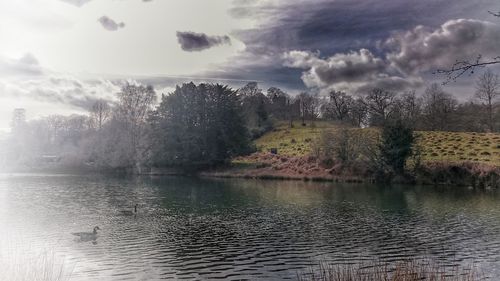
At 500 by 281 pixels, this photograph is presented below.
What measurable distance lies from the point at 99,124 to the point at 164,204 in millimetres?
77271

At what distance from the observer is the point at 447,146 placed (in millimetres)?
75500

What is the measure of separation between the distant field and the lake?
17.7 metres

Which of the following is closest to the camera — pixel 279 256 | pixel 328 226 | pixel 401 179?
pixel 279 256

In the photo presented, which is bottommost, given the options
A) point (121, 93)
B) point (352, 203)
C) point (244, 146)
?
point (352, 203)

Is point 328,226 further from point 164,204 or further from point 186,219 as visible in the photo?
point 164,204

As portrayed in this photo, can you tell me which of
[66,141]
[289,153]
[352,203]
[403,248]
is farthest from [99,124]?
[403,248]

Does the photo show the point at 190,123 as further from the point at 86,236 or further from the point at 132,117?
the point at 86,236

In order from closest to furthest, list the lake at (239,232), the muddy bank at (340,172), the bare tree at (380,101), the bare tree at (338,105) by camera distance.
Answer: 1. the lake at (239,232)
2. the muddy bank at (340,172)
3. the bare tree at (380,101)
4. the bare tree at (338,105)

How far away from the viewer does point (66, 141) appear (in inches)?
5738

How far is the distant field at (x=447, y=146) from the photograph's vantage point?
67812 millimetres

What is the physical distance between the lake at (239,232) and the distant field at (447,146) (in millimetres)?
17717

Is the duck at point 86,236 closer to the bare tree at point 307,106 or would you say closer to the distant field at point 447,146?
the distant field at point 447,146

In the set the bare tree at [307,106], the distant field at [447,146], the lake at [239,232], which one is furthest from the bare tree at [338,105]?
the lake at [239,232]

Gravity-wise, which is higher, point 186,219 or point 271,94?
point 271,94
